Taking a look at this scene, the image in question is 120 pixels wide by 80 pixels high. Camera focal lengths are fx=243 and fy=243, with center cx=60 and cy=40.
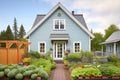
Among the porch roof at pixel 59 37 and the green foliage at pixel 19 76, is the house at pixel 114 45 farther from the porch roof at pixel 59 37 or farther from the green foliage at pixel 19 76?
the green foliage at pixel 19 76

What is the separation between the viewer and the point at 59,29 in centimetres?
2778

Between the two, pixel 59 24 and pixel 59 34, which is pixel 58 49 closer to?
pixel 59 34

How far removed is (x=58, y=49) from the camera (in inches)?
1100

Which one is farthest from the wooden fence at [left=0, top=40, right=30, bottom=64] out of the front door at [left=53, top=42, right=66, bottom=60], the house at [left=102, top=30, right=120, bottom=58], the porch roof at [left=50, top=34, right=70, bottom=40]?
the house at [left=102, top=30, right=120, bottom=58]

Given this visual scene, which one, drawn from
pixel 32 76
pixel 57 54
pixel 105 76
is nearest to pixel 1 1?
pixel 57 54

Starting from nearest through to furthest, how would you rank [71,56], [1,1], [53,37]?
1. [71,56]
2. [1,1]
3. [53,37]

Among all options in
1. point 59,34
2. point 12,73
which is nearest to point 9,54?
point 59,34

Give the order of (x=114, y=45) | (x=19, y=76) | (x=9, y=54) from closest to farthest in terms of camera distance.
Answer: (x=19, y=76), (x=9, y=54), (x=114, y=45)

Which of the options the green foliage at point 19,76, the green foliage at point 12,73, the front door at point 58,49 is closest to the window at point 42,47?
the front door at point 58,49

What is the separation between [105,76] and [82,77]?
1.30 meters

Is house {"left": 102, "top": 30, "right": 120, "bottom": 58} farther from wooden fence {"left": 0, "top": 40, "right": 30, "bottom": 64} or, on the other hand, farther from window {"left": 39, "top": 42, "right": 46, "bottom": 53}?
wooden fence {"left": 0, "top": 40, "right": 30, "bottom": 64}

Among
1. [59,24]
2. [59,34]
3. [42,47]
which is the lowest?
[42,47]

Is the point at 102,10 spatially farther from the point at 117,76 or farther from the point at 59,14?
the point at 117,76

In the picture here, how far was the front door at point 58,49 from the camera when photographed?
27.9 metres
